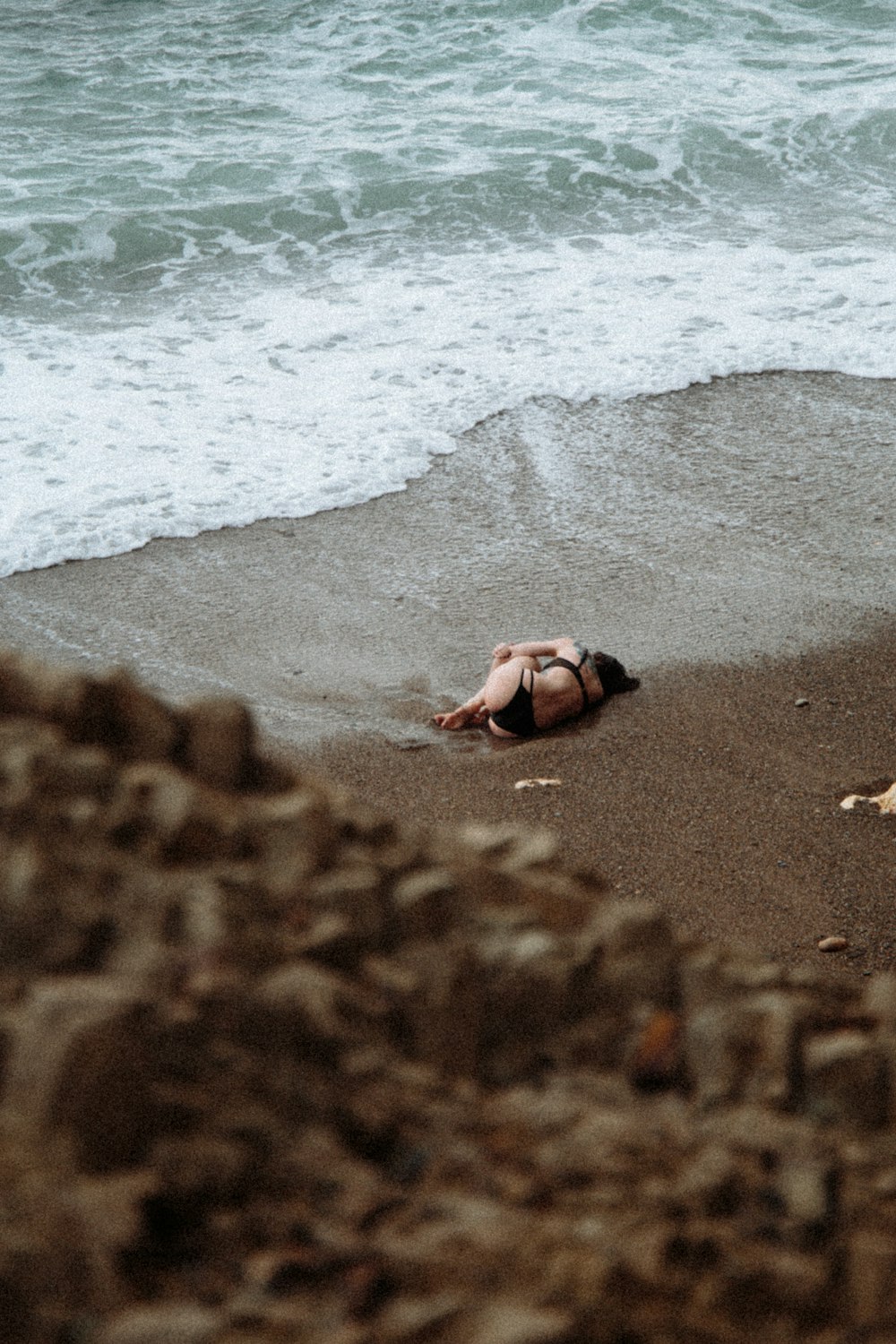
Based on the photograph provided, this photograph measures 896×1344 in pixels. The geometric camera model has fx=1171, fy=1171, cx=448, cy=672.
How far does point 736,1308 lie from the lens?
856mm

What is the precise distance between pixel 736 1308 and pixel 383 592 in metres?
4.36

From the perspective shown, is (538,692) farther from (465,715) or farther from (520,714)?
(465,715)

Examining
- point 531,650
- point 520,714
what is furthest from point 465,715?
point 531,650

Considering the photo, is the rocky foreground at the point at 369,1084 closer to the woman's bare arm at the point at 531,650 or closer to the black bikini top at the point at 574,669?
the black bikini top at the point at 574,669

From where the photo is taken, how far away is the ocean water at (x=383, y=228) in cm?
646

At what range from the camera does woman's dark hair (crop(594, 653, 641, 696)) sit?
173 inches

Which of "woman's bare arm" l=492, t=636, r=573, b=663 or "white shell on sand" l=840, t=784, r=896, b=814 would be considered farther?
"woman's bare arm" l=492, t=636, r=573, b=663

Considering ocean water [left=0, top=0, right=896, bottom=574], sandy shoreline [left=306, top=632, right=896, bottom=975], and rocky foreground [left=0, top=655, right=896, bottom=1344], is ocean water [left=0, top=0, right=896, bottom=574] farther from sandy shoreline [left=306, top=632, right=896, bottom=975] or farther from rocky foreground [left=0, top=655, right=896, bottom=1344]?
rocky foreground [left=0, top=655, right=896, bottom=1344]

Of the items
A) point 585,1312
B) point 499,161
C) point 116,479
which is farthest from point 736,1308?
point 499,161

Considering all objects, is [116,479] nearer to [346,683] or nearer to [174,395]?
[174,395]

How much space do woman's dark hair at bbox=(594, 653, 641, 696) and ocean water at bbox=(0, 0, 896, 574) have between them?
6.55 ft

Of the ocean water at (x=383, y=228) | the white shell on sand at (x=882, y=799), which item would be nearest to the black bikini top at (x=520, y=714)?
the white shell on sand at (x=882, y=799)

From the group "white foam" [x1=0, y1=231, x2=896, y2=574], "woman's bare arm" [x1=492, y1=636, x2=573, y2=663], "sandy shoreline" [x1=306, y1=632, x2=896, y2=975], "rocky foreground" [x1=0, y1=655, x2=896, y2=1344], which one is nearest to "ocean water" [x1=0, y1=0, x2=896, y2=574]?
"white foam" [x1=0, y1=231, x2=896, y2=574]

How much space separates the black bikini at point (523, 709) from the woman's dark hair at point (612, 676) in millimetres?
81
